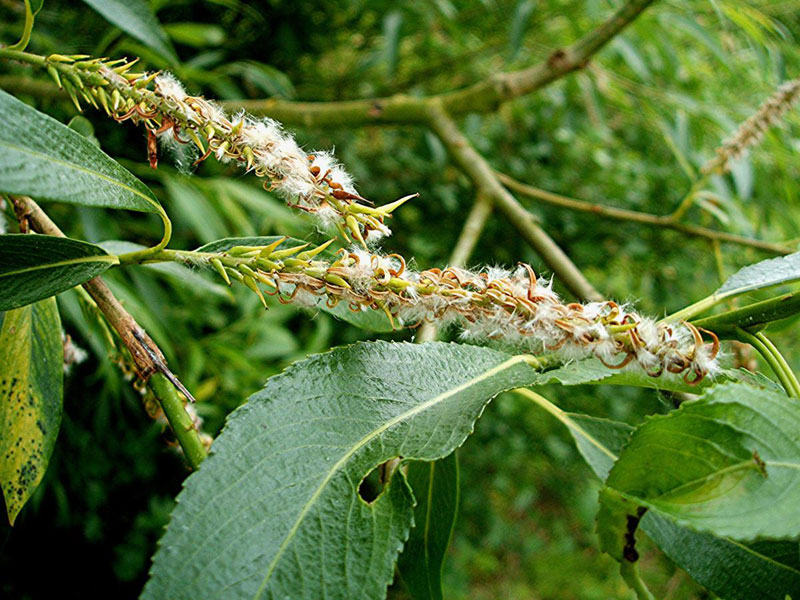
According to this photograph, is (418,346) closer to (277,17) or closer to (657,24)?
(657,24)

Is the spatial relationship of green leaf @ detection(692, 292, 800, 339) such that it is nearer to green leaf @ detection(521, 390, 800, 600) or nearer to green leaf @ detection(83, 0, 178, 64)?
green leaf @ detection(521, 390, 800, 600)

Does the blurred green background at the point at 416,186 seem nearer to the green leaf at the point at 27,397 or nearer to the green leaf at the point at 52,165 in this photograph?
the green leaf at the point at 27,397

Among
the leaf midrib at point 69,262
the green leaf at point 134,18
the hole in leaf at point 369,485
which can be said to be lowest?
the hole in leaf at point 369,485

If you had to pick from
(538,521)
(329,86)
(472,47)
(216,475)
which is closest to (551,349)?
(216,475)

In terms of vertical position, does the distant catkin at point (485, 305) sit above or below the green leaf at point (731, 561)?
above

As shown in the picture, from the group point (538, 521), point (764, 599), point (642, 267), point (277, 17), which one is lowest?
point (538, 521)

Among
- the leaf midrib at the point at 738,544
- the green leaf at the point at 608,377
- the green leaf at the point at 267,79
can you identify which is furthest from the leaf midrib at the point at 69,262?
the green leaf at the point at 267,79
